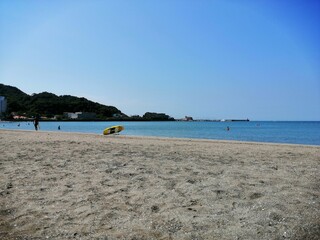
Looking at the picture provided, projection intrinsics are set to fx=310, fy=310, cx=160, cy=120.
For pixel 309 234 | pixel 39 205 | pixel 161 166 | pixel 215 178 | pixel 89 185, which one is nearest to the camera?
pixel 309 234

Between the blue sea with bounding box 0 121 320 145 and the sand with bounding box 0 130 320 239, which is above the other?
the sand with bounding box 0 130 320 239

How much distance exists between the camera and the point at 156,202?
5.36 meters

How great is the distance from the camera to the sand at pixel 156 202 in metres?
4.31

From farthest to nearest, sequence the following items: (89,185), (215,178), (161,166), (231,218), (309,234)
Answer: (161,166) → (215,178) → (89,185) → (231,218) → (309,234)

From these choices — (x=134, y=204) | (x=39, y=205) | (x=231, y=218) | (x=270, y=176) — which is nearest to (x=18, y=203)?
(x=39, y=205)

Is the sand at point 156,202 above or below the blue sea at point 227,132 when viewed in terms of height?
above

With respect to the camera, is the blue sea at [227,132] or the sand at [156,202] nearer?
the sand at [156,202]

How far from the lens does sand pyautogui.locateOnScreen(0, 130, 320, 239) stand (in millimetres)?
4312

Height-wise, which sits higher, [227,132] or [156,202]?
[156,202]

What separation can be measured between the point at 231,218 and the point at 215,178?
7.62 ft

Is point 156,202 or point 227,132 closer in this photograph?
point 156,202

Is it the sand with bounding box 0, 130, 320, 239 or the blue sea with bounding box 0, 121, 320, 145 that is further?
the blue sea with bounding box 0, 121, 320, 145

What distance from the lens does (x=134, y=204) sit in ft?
17.3

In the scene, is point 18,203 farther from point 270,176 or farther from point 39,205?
point 270,176
